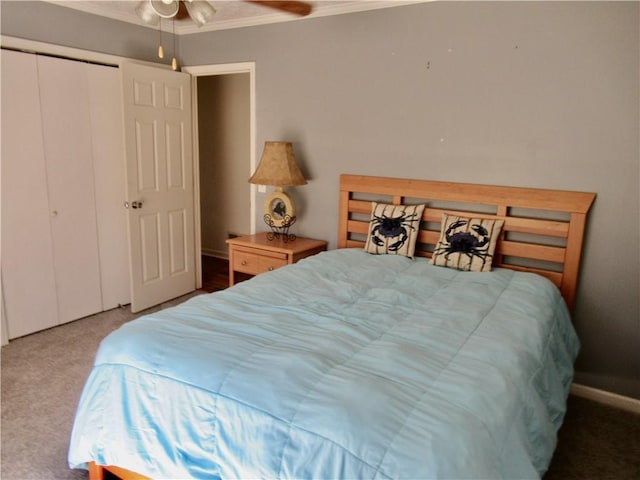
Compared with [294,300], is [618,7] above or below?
above

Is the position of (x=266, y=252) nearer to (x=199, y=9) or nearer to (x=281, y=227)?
(x=281, y=227)

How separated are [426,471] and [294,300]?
44.9 inches

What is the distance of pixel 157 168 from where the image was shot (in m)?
3.91

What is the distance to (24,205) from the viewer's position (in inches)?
127

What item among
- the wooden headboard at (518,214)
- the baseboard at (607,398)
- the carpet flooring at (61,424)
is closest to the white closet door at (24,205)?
the carpet flooring at (61,424)

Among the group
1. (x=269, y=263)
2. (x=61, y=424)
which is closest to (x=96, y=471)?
(x=61, y=424)

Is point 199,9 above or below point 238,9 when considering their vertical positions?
below

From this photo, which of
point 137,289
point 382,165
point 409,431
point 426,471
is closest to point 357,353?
point 409,431

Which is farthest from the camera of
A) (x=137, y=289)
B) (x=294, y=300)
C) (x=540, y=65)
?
(x=137, y=289)

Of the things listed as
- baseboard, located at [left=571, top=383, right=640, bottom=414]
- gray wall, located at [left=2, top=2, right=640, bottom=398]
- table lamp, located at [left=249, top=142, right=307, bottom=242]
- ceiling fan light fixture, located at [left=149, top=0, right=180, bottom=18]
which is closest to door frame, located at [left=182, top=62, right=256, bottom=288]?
gray wall, located at [left=2, top=2, right=640, bottom=398]

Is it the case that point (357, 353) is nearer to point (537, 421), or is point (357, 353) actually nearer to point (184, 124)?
point (537, 421)

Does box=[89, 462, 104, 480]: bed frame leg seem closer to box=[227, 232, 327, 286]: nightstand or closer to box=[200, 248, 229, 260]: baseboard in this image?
box=[227, 232, 327, 286]: nightstand

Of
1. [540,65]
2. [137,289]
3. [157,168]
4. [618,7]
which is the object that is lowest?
[137,289]

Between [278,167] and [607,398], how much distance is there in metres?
2.56
